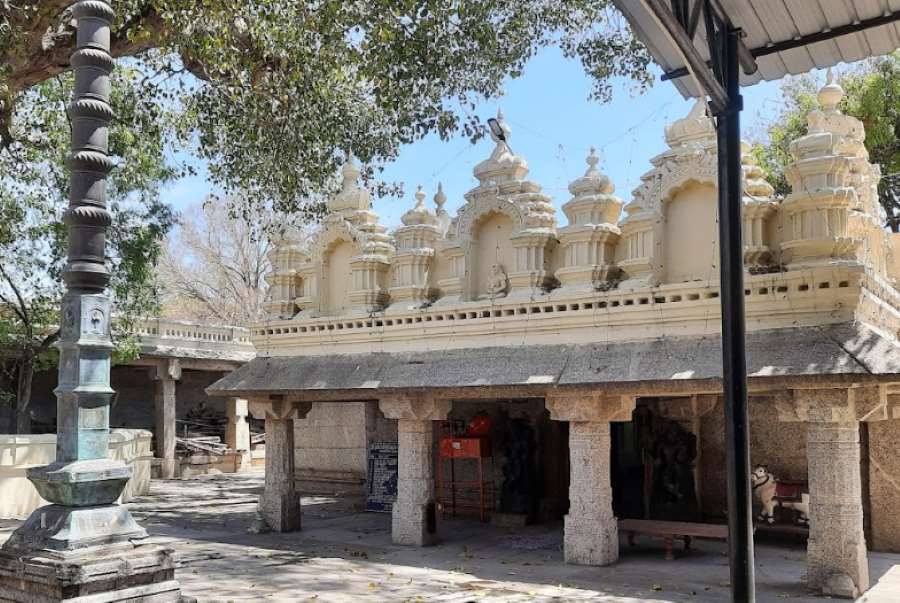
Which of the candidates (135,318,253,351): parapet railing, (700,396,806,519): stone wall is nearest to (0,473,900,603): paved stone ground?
(700,396,806,519): stone wall

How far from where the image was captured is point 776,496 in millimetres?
10445

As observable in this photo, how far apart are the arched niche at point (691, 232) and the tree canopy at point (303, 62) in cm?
291

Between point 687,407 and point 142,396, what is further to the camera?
point 142,396

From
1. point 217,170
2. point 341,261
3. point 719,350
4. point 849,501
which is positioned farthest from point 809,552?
point 217,170

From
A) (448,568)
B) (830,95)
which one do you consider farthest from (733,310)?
(448,568)

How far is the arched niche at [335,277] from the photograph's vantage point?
37.9 ft

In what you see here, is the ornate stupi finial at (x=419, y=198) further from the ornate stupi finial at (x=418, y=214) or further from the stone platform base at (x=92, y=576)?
the stone platform base at (x=92, y=576)

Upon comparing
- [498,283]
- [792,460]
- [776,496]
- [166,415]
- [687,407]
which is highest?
[498,283]

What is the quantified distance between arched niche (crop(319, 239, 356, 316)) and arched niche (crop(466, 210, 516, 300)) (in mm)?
2014

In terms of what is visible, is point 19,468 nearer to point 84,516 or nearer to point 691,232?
point 84,516

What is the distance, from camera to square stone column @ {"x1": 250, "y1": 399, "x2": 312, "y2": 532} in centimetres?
1143

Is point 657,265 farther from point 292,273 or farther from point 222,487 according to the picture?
point 222,487

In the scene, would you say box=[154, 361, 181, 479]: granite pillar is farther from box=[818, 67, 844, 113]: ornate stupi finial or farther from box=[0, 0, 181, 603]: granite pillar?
box=[0, 0, 181, 603]: granite pillar

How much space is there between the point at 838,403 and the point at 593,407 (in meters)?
2.29
